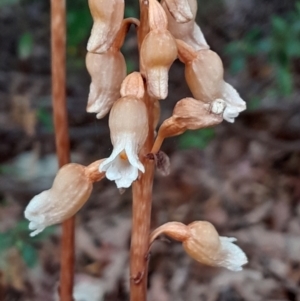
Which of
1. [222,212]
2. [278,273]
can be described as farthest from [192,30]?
[222,212]

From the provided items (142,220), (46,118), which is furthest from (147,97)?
(46,118)

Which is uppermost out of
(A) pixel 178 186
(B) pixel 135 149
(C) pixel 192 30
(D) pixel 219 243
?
(C) pixel 192 30

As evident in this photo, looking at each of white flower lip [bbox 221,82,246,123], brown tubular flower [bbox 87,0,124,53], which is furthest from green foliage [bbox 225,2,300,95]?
brown tubular flower [bbox 87,0,124,53]

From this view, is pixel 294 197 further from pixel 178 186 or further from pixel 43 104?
pixel 43 104

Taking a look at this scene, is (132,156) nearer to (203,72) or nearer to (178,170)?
(203,72)

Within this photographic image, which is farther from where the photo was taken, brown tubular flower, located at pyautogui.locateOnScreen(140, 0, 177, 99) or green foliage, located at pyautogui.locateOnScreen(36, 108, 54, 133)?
green foliage, located at pyautogui.locateOnScreen(36, 108, 54, 133)

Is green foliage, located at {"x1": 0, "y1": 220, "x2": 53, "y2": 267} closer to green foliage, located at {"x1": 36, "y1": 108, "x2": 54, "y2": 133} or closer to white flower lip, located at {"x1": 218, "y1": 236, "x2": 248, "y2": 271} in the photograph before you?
green foliage, located at {"x1": 36, "y1": 108, "x2": 54, "y2": 133}
